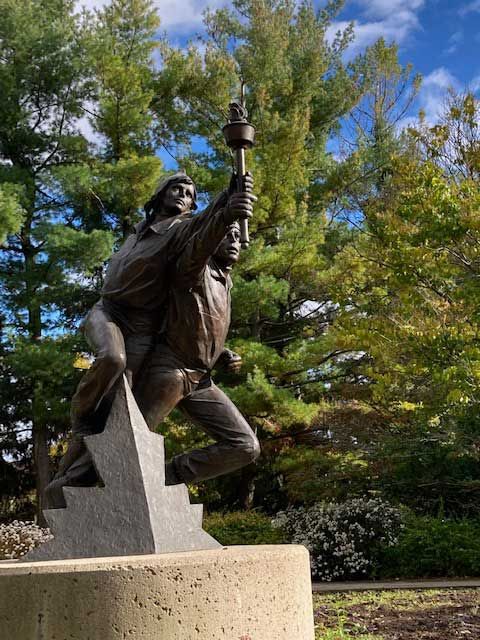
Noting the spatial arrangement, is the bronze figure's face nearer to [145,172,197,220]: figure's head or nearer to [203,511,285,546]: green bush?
[145,172,197,220]: figure's head

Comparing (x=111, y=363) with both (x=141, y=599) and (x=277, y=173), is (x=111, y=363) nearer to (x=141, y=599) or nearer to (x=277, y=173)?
(x=141, y=599)

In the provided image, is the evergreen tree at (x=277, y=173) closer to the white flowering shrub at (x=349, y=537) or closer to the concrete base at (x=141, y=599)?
the white flowering shrub at (x=349, y=537)

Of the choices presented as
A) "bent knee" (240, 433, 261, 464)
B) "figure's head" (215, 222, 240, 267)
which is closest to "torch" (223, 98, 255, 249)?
"figure's head" (215, 222, 240, 267)

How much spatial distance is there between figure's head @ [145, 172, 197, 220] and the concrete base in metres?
2.35

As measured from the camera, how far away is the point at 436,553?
38.7 feet

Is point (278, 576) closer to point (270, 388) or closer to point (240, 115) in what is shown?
point (240, 115)

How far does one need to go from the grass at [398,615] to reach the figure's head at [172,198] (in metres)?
3.08

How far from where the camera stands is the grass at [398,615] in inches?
230

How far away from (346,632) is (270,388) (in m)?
8.48

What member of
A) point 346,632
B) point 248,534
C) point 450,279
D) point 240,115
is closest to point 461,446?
point 450,279

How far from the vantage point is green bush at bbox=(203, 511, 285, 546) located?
14.3 m

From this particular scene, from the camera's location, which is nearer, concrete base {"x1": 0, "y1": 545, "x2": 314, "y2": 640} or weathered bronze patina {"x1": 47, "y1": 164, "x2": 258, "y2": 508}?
concrete base {"x1": 0, "y1": 545, "x2": 314, "y2": 640}

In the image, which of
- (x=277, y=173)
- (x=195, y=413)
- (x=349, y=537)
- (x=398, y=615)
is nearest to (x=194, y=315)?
(x=195, y=413)

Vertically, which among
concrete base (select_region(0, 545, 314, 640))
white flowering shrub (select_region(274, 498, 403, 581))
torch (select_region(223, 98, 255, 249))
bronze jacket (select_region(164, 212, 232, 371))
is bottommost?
white flowering shrub (select_region(274, 498, 403, 581))
